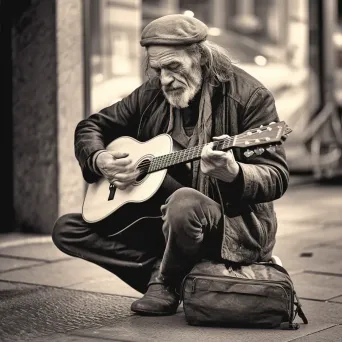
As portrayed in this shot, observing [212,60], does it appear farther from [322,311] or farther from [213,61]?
[322,311]

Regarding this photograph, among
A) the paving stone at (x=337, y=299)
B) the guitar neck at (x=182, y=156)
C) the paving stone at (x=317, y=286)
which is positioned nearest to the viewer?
the guitar neck at (x=182, y=156)

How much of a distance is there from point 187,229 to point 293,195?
19.0 feet

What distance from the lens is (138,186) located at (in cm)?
471

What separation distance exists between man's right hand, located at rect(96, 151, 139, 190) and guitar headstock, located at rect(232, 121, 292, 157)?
2.16 ft

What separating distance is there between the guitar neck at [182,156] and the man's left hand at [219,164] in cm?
3

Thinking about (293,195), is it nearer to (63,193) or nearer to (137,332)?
(63,193)

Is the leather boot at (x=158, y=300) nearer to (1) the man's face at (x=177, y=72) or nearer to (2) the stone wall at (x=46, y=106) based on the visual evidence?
(1) the man's face at (x=177, y=72)

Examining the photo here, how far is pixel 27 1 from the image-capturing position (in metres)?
7.31

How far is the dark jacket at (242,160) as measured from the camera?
14.5ft

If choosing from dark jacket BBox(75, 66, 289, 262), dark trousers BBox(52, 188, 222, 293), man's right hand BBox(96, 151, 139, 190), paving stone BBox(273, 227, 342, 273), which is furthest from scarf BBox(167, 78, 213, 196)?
paving stone BBox(273, 227, 342, 273)

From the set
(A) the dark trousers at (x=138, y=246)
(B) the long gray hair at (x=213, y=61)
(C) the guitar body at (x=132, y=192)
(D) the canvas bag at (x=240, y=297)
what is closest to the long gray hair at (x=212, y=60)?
(B) the long gray hair at (x=213, y=61)

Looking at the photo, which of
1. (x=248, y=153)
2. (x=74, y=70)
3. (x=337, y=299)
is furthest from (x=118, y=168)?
(x=74, y=70)

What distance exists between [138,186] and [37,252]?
2.17 meters

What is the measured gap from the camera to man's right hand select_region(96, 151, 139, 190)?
186 inches
